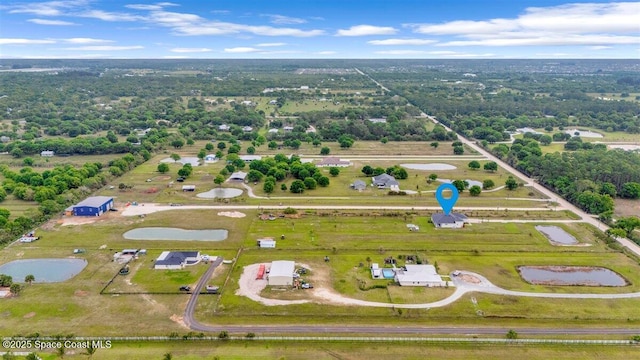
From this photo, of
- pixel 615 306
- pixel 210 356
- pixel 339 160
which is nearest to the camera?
pixel 210 356

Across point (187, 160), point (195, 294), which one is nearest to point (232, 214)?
point (195, 294)

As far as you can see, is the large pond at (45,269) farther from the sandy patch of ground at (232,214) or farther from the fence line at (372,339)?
the sandy patch of ground at (232,214)

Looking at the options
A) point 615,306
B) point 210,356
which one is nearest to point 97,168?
point 210,356

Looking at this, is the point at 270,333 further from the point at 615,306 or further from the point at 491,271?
the point at 615,306

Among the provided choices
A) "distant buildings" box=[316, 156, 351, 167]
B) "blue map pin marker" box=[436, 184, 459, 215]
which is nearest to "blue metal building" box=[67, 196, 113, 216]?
"distant buildings" box=[316, 156, 351, 167]

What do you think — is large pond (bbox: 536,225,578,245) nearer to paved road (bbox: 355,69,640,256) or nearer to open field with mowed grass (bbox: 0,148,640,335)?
open field with mowed grass (bbox: 0,148,640,335)

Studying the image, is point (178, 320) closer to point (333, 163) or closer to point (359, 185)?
point (359, 185)

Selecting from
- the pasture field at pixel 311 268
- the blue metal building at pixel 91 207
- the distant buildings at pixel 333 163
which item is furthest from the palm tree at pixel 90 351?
the distant buildings at pixel 333 163
